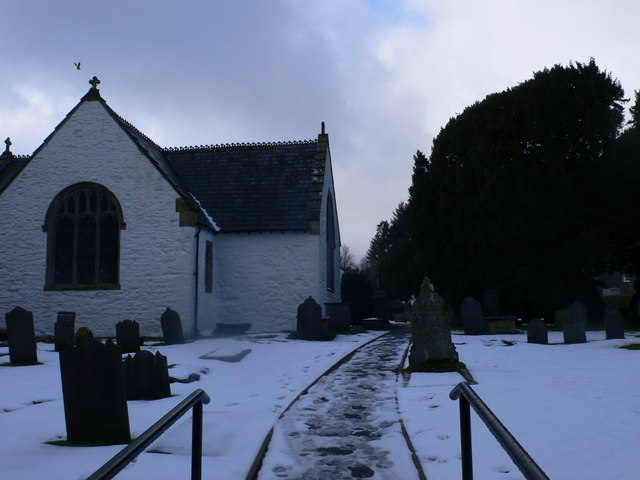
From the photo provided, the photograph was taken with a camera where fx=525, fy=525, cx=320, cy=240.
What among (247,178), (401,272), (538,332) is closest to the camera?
(538,332)

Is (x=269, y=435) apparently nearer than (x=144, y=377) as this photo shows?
Yes

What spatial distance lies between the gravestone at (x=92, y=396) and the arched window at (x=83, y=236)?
11795 mm

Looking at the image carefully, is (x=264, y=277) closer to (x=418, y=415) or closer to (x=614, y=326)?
(x=614, y=326)

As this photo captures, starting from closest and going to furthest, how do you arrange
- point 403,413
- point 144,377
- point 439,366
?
point 403,413, point 144,377, point 439,366

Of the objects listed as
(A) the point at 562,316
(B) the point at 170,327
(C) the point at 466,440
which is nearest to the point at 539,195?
(A) the point at 562,316

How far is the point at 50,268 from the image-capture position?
1650cm

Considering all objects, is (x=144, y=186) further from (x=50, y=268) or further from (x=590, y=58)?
(x=590, y=58)

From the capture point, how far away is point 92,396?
530 centimetres

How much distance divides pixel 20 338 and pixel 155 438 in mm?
9295

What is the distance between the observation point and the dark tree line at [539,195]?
21344 millimetres

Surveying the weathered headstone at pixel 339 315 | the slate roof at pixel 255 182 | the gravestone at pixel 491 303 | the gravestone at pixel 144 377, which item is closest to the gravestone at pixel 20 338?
the gravestone at pixel 144 377

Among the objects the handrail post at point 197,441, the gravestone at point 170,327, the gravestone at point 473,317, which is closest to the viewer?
the handrail post at point 197,441

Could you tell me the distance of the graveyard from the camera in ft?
14.7

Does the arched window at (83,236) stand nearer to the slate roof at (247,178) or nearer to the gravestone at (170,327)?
the slate roof at (247,178)
